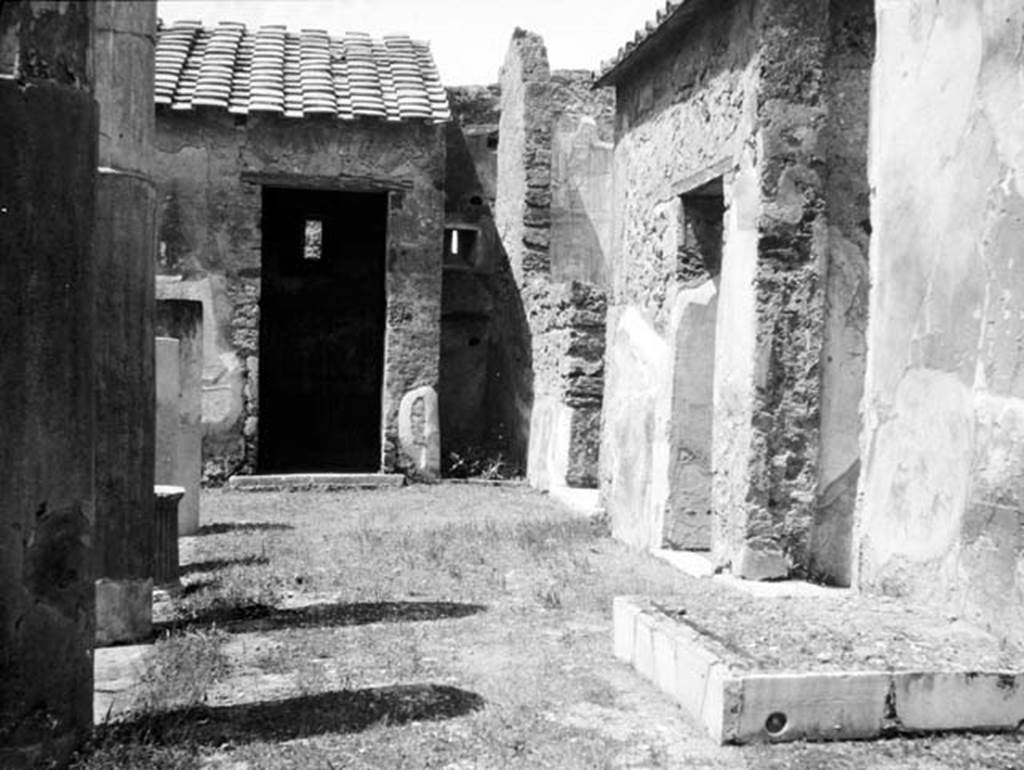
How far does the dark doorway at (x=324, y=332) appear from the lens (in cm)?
1717

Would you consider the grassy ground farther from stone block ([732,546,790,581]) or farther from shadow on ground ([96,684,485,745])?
stone block ([732,546,790,581])

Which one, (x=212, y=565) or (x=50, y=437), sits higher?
(x=50, y=437)

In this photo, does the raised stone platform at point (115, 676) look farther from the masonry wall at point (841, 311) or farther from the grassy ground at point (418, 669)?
the masonry wall at point (841, 311)

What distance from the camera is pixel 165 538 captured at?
236 inches

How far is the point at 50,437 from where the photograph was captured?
3324 mm

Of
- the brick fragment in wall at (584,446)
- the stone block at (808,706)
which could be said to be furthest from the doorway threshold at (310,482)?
the stone block at (808,706)

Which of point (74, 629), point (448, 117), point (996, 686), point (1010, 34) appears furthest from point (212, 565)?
point (448, 117)

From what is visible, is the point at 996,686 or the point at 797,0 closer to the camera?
the point at 996,686

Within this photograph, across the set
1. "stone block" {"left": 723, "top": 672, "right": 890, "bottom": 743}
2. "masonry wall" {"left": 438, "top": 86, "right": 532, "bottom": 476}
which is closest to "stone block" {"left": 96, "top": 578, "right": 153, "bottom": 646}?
"stone block" {"left": 723, "top": 672, "right": 890, "bottom": 743}

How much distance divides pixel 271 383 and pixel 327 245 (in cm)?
218

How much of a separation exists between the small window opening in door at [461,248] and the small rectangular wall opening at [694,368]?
793 cm

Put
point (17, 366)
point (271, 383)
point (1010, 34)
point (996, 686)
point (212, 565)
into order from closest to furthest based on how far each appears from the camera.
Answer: point (17, 366) < point (996, 686) < point (1010, 34) < point (212, 565) < point (271, 383)

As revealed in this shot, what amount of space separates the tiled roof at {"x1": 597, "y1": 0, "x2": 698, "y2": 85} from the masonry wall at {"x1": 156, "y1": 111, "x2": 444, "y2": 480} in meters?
4.42

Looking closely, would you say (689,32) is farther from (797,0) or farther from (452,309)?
(452,309)
